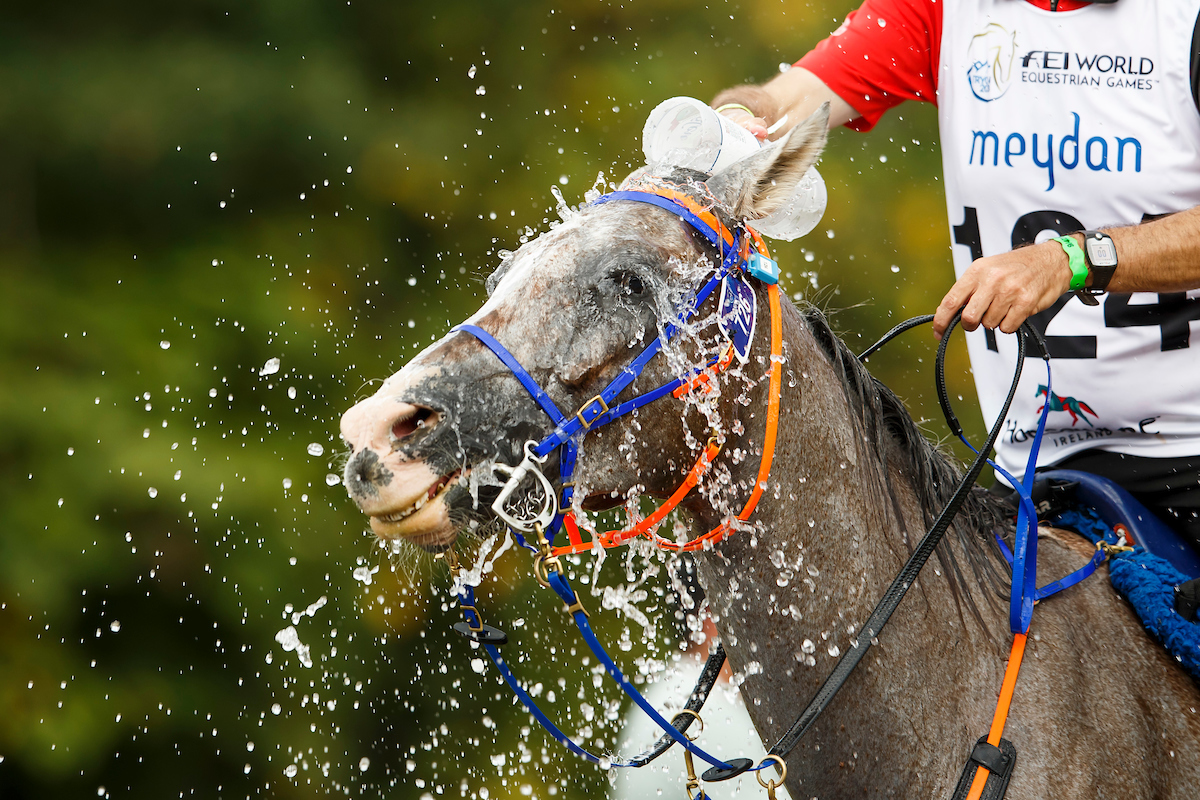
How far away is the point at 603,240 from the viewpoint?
7.17ft

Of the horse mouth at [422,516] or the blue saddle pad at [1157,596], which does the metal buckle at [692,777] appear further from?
the blue saddle pad at [1157,596]

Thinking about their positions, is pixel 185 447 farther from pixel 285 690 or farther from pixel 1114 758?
pixel 1114 758

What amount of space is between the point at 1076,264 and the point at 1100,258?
6 cm

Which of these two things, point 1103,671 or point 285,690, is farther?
point 285,690

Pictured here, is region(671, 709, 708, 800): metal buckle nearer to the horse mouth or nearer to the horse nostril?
the horse mouth

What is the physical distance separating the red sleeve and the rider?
0.14 m

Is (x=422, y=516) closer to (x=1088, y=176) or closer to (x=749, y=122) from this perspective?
(x=749, y=122)

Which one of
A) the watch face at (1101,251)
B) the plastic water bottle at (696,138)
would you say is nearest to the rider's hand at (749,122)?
the plastic water bottle at (696,138)

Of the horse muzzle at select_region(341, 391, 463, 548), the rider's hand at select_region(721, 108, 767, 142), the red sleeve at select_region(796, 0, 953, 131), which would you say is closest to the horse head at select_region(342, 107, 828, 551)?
the horse muzzle at select_region(341, 391, 463, 548)

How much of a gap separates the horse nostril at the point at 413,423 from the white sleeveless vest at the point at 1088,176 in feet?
5.45

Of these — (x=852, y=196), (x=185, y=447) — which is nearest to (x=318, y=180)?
(x=185, y=447)

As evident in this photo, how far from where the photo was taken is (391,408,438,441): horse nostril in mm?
2012

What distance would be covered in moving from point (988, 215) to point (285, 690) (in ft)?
16.6

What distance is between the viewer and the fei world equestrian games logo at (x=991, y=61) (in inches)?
119
